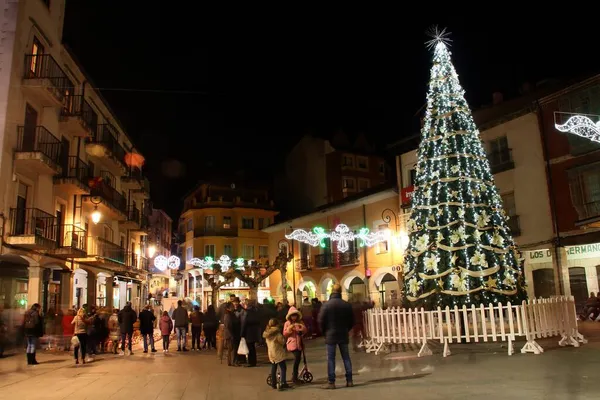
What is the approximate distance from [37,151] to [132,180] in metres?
16.4

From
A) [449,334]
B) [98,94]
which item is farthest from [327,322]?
[98,94]

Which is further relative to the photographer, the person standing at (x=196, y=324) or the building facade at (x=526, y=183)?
the building facade at (x=526, y=183)

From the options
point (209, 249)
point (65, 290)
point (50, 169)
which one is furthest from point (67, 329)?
A: point (209, 249)

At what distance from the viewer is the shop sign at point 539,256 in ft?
77.3

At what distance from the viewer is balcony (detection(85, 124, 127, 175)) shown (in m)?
27.1

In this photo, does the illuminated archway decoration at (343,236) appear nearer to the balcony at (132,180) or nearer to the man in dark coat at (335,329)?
the man in dark coat at (335,329)

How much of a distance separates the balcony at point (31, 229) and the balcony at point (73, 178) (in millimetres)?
2100

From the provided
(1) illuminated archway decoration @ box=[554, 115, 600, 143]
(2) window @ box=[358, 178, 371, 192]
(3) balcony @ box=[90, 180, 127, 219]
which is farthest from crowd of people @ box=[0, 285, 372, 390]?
(2) window @ box=[358, 178, 371, 192]

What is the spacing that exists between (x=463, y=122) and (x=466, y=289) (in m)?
4.88

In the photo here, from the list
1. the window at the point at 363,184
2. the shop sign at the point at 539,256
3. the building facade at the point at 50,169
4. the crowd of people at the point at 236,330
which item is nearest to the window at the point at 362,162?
the window at the point at 363,184

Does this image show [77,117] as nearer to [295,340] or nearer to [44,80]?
[44,80]

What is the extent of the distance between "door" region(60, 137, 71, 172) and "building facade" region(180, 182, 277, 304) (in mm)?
31789

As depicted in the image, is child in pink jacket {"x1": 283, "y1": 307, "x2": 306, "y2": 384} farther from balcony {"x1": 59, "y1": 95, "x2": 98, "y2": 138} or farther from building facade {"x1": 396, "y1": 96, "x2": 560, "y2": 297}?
balcony {"x1": 59, "y1": 95, "x2": 98, "y2": 138}

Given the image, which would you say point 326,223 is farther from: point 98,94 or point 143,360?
point 143,360
